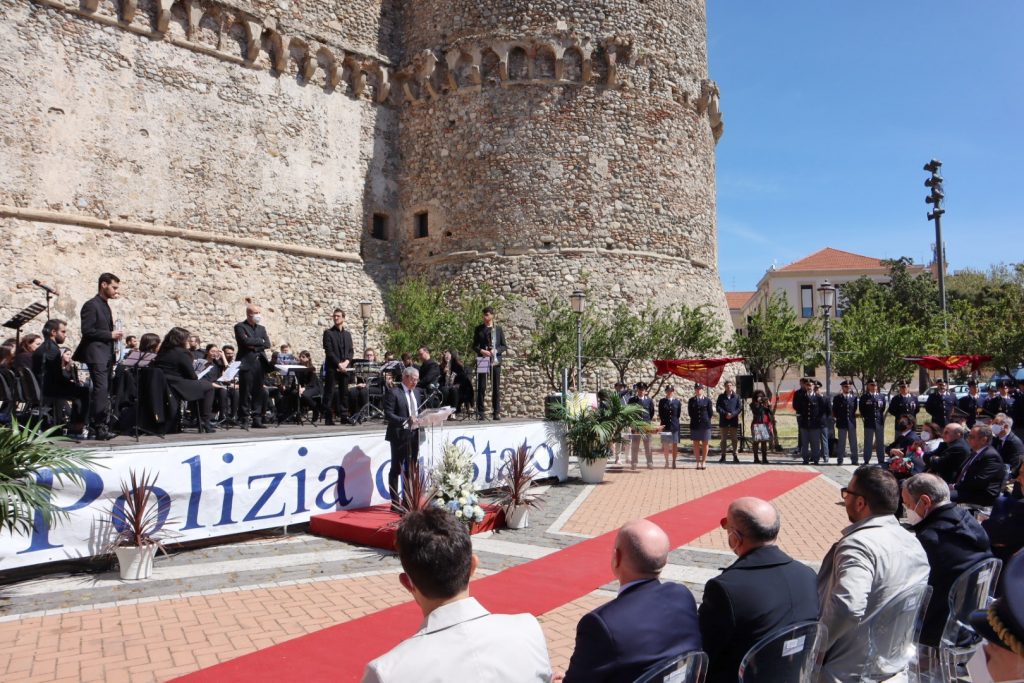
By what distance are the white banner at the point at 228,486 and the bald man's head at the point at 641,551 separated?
205 inches

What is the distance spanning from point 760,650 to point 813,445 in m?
13.1

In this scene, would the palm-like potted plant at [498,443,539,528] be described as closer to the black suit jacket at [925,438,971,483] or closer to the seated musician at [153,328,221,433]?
the seated musician at [153,328,221,433]

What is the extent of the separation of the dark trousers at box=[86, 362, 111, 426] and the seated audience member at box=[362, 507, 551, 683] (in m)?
7.13

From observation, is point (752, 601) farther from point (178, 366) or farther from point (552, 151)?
point (552, 151)

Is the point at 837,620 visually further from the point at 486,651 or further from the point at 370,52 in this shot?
the point at 370,52

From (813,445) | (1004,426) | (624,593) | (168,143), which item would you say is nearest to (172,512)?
(624,593)

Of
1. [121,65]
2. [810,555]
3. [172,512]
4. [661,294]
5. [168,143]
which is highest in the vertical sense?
[121,65]

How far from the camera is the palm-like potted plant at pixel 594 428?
11836 millimetres

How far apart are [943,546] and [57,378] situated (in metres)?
8.59

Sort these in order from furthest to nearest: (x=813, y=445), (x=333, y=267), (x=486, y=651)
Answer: (x=333, y=267)
(x=813, y=445)
(x=486, y=651)

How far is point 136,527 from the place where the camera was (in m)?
6.14

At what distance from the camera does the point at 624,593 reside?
2494 mm

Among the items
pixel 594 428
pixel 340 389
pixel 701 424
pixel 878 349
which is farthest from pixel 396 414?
pixel 878 349

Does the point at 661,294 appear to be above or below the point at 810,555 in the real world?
above
